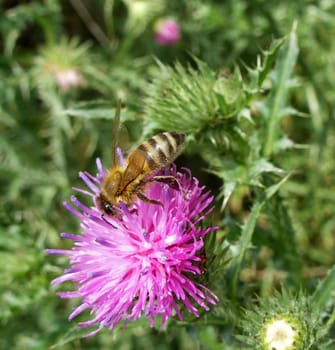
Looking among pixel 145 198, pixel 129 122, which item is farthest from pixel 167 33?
pixel 145 198

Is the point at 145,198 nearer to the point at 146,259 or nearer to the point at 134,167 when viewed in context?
the point at 134,167

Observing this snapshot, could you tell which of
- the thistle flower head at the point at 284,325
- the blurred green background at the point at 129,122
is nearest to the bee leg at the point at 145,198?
the thistle flower head at the point at 284,325

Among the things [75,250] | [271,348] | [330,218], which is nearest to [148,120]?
[75,250]

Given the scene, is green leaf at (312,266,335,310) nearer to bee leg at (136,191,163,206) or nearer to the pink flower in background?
bee leg at (136,191,163,206)

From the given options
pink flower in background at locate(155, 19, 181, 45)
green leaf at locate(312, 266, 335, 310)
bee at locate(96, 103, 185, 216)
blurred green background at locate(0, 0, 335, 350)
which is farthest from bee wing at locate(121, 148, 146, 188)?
pink flower in background at locate(155, 19, 181, 45)

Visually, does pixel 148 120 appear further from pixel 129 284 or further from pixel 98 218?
pixel 129 284

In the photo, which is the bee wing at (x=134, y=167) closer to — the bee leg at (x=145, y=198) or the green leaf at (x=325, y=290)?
the bee leg at (x=145, y=198)
